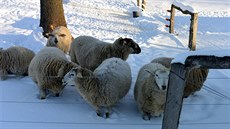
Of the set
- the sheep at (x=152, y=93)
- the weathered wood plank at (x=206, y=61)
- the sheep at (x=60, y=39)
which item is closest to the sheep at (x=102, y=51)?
the sheep at (x=60, y=39)

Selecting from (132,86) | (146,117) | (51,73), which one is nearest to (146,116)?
(146,117)

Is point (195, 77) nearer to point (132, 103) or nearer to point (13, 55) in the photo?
point (132, 103)

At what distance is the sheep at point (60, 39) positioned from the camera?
22.2 feet

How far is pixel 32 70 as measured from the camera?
207 inches

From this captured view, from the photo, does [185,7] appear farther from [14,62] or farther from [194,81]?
[14,62]

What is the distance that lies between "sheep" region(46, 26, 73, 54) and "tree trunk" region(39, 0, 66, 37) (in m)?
1.83

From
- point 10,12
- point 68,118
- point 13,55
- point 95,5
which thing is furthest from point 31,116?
point 95,5

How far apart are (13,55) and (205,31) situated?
24.5ft

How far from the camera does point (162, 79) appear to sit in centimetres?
396

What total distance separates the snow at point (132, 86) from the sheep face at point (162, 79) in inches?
23.6

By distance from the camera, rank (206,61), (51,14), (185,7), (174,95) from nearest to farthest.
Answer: (206,61), (174,95), (51,14), (185,7)

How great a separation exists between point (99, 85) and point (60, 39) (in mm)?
2725

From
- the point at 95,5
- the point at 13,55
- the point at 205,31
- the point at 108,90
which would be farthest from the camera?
the point at 95,5

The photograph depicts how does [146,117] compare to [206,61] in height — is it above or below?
below
